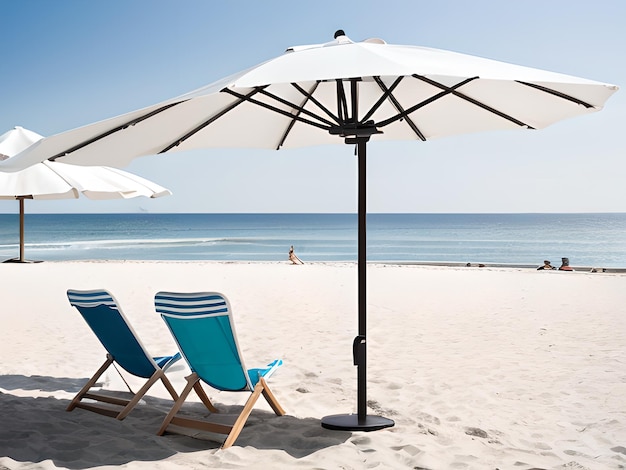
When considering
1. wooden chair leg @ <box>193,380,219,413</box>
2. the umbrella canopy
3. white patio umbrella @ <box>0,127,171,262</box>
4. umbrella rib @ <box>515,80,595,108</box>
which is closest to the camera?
the umbrella canopy

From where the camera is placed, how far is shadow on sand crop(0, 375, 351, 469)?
344 centimetres

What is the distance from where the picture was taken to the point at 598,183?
244 feet

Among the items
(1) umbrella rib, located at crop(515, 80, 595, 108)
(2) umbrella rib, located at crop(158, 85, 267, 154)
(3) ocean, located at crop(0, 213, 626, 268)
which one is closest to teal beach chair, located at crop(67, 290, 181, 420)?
(2) umbrella rib, located at crop(158, 85, 267, 154)

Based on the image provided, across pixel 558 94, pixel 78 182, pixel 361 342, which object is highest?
pixel 558 94

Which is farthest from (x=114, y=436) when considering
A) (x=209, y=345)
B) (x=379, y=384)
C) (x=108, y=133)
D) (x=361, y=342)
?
(x=379, y=384)

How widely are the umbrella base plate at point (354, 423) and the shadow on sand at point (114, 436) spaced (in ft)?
0.12

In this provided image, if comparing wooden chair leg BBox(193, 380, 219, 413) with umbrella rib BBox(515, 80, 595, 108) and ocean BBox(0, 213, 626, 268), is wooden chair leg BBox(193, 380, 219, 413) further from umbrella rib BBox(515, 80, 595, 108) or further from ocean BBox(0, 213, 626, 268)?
ocean BBox(0, 213, 626, 268)

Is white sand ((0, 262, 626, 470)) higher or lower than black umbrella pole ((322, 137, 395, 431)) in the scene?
lower

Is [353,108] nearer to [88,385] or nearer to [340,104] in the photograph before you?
[340,104]

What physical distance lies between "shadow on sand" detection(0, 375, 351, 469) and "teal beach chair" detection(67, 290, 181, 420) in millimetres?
85

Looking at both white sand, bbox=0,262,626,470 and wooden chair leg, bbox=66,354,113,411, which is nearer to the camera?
white sand, bbox=0,262,626,470

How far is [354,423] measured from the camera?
3.85m

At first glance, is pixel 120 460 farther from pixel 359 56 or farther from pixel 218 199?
pixel 218 199

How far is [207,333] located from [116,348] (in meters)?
0.92
